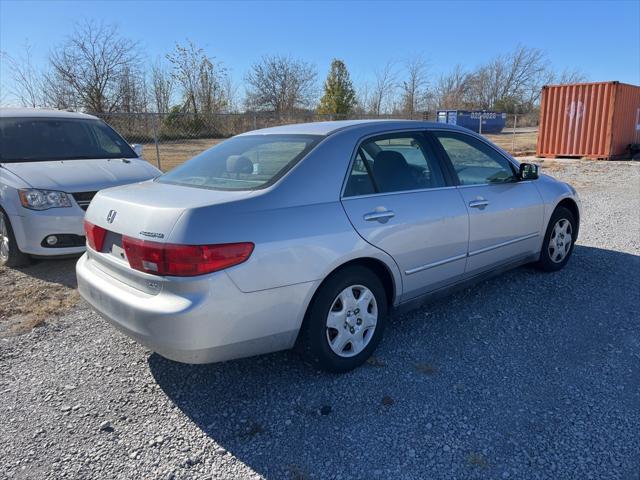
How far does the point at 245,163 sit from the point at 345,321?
1.26m

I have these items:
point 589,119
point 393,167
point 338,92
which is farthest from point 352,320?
point 338,92

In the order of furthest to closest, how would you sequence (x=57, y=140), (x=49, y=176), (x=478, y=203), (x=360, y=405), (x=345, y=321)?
(x=57, y=140) → (x=49, y=176) → (x=478, y=203) → (x=345, y=321) → (x=360, y=405)

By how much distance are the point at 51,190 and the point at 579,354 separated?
16.3 feet

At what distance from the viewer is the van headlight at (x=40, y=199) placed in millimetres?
4840

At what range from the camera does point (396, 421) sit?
2635mm

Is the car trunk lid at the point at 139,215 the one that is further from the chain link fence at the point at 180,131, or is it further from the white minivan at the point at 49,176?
the chain link fence at the point at 180,131

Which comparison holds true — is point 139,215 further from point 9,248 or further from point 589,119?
point 589,119

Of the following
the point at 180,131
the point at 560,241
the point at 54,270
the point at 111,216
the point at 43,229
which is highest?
the point at 180,131

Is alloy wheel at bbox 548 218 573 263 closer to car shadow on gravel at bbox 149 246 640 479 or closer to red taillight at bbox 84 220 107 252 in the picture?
car shadow on gravel at bbox 149 246 640 479

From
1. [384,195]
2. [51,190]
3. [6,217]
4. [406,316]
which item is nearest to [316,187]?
[384,195]

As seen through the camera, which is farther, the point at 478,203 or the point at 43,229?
the point at 43,229

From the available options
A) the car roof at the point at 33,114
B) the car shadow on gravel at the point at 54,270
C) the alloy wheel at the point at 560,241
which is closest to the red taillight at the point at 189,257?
the car shadow on gravel at the point at 54,270

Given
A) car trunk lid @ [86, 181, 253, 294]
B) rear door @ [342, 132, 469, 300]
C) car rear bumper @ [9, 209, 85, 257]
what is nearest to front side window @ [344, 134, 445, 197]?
rear door @ [342, 132, 469, 300]

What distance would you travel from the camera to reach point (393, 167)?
3406 mm
